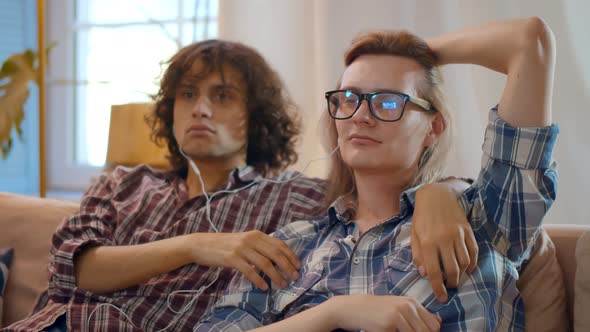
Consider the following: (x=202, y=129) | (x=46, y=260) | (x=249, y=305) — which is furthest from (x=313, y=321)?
(x=46, y=260)

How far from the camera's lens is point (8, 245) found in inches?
72.6

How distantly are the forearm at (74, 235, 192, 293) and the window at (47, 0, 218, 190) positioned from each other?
148 cm

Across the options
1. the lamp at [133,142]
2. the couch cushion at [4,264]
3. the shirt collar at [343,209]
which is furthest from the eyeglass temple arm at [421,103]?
the couch cushion at [4,264]

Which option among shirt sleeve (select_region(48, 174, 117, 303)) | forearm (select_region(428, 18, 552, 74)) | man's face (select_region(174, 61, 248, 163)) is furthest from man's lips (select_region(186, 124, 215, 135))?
forearm (select_region(428, 18, 552, 74))

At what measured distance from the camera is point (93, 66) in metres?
3.10

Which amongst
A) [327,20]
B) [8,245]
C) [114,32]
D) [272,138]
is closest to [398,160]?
[272,138]

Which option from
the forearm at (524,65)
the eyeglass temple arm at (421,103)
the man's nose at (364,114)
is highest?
the forearm at (524,65)

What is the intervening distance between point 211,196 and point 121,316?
1.18ft

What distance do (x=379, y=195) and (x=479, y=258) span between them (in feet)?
0.85

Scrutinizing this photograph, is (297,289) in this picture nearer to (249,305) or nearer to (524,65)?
(249,305)

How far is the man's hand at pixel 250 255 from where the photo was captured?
1.33m

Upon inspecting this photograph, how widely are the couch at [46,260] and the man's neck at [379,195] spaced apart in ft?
0.97

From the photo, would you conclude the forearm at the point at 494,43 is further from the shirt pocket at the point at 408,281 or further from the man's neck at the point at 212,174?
the man's neck at the point at 212,174

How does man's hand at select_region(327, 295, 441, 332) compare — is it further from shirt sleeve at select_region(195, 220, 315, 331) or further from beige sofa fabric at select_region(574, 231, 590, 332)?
beige sofa fabric at select_region(574, 231, 590, 332)
